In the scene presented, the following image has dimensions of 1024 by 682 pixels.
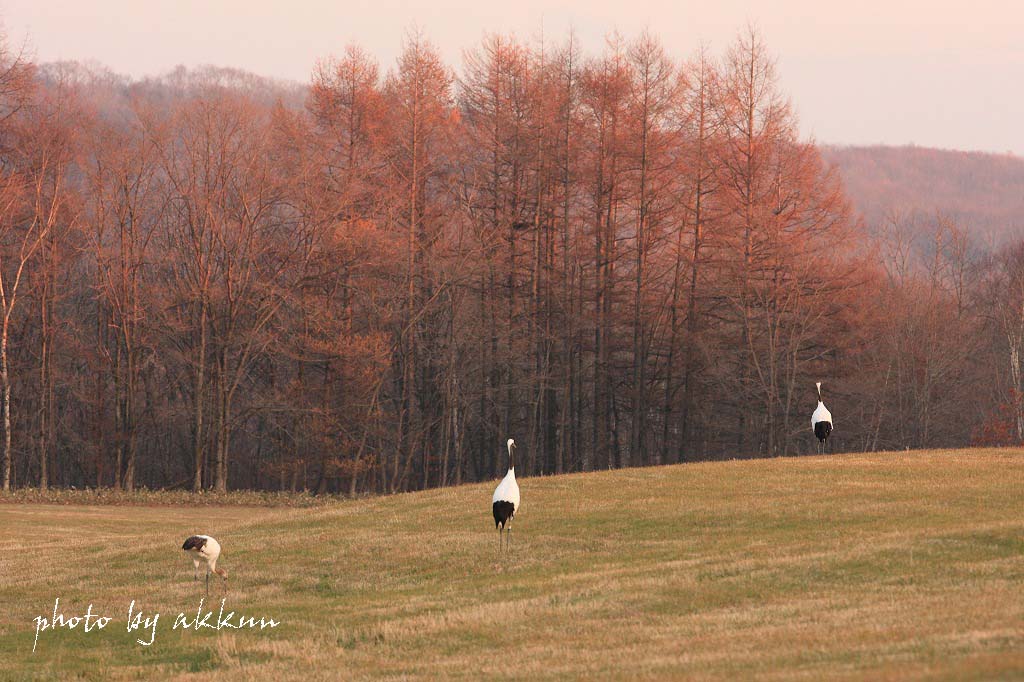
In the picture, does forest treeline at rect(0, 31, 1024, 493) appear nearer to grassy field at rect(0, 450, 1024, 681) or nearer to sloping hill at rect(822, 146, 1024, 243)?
grassy field at rect(0, 450, 1024, 681)

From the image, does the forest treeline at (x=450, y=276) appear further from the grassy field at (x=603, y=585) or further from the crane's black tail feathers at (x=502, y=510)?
the crane's black tail feathers at (x=502, y=510)

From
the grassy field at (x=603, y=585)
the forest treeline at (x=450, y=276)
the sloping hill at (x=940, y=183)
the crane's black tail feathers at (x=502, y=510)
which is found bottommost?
the grassy field at (x=603, y=585)

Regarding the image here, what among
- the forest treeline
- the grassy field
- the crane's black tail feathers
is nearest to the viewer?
the grassy field

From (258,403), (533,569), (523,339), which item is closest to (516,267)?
(523,339)

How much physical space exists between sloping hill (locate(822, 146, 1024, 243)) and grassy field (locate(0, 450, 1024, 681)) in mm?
119111

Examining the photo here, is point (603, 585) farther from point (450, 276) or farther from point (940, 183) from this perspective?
point (940, 183)

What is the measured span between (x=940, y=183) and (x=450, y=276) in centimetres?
12982

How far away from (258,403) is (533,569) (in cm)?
3270

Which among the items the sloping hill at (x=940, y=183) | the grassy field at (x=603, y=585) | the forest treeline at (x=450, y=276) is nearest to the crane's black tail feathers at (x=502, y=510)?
the grassy field at (x=603, y=585)

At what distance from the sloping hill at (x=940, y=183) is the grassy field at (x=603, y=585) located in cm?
11911

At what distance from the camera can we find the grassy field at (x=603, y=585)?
1177 cm

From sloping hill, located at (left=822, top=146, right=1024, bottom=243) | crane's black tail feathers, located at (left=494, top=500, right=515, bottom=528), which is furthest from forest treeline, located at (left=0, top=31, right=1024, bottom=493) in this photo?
sloping hill, located at (left=822, top=146, right=1024, bottom=243)

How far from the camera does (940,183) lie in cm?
16262

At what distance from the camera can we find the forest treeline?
48562 millimetres
